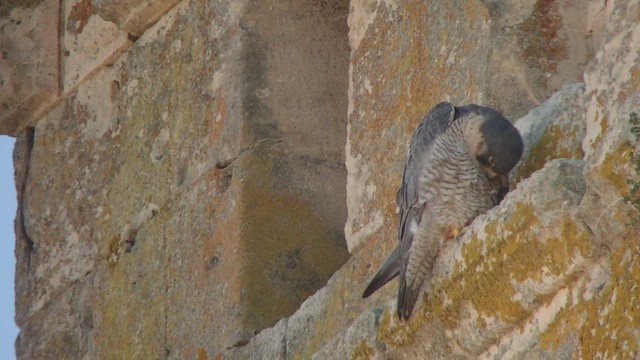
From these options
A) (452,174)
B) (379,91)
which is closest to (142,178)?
(379,91)

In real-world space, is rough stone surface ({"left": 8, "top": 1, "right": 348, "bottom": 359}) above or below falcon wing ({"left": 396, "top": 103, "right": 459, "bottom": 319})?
below

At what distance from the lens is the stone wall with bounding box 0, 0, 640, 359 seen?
162 inches

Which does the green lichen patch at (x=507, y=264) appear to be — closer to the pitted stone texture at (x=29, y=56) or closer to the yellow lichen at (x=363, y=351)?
the yellow lichen at (x=363, y=351)

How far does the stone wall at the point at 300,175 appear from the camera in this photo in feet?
13.5

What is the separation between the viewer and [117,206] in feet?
24.7

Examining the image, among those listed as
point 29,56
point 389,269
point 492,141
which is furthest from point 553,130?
point 29,56

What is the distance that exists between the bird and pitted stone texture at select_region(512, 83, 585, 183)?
10 centimetres

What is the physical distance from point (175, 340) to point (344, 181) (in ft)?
2.94

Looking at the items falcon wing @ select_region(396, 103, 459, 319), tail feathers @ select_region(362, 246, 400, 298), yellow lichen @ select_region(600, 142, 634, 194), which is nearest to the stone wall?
yellow lichen @ select_region(600, 142, 634, 194)

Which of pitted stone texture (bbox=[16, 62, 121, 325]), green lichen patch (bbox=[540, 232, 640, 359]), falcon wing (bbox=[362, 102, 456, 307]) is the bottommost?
pitted stone texture (bbox=[16, 62, 121, 325])

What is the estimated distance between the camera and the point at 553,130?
4914mm

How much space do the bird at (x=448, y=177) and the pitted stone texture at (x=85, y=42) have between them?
294cm

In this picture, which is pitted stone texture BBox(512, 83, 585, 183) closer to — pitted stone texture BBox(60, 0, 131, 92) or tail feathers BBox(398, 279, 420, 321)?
tail feathers BBox(398, 279, 420, 321)

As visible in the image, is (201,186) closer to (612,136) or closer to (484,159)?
(484,159)
